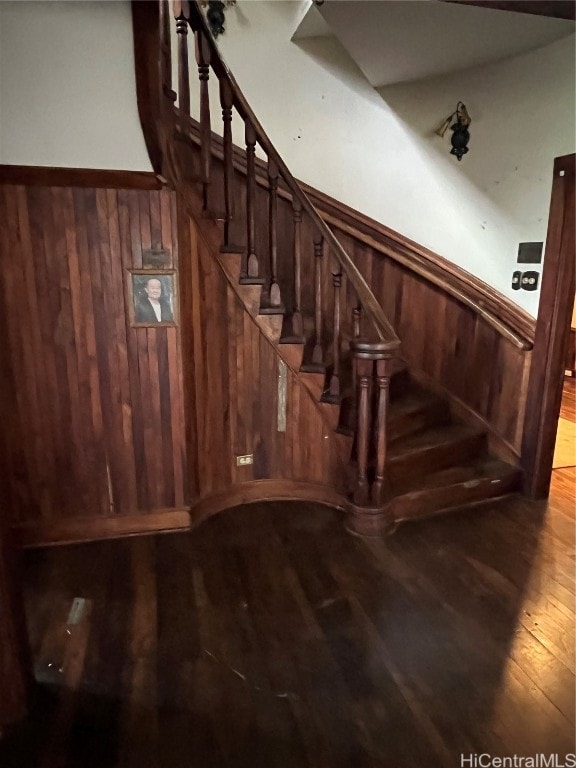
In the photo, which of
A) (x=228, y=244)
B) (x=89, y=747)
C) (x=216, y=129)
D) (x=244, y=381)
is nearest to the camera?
(x=89, y=747)

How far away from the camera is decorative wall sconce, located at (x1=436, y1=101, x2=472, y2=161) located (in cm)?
329

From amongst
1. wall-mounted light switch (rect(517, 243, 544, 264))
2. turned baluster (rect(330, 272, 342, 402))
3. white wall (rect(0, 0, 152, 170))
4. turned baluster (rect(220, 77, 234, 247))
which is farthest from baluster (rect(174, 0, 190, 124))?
wall-mounted light switch (rect(517, 243, 544, 264))

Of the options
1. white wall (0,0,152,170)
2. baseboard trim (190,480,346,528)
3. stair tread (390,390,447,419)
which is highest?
white wall (0,0,152,170)

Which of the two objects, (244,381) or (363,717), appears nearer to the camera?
(363,717)

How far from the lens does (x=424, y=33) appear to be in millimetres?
2586

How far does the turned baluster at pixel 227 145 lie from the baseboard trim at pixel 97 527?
144 cm

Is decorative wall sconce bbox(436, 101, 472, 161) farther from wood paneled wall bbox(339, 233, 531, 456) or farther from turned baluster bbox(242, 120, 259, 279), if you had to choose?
turned baluster bbox(242, 120, 259, 279)

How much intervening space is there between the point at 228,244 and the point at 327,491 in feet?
4.84

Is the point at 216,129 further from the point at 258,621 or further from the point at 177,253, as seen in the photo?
the point at 258,621

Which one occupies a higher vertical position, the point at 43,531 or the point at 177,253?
the point at 177,253

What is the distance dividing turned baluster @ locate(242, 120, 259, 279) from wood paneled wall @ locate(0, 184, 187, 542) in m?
0.38

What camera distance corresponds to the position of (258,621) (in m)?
1.93

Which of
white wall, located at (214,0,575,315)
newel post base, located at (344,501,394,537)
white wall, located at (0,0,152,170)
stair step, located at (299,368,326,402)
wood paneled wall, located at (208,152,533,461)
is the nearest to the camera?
white wall, located at (0,0,152,170)

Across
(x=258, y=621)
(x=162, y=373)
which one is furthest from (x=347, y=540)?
(x=162, y=373)
